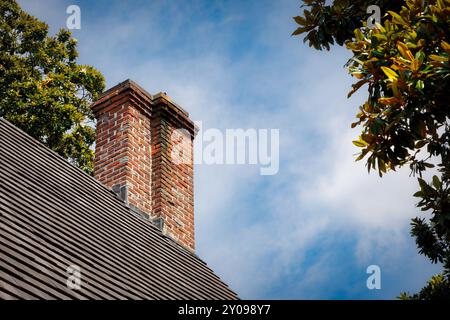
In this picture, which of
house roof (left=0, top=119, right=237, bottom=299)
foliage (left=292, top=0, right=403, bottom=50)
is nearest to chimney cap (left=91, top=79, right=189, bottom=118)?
house roof (left=0, top=119, right=237, bottom=299)

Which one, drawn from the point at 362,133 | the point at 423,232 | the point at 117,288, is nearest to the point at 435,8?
the point at 362,133

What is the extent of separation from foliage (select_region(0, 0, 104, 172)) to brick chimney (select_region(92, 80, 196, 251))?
9.73 m

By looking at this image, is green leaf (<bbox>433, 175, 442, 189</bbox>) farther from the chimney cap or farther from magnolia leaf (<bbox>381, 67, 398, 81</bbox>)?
the chimney cap

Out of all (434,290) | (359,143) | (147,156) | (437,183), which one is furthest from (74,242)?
(434,290)

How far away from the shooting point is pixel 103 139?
32.1 feet

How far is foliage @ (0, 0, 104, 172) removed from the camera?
19.2 meters

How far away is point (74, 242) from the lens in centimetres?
648

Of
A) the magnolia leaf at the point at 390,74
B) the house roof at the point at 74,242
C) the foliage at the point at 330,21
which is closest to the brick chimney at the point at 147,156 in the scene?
the house roof at the point at 74,242

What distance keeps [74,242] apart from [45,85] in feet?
49.2

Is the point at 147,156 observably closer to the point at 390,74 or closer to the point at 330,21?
the point at 330,21

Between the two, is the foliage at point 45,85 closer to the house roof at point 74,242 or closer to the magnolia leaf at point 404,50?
the house roof at point 74,242

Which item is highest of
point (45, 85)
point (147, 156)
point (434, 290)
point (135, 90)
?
point (45, 85)

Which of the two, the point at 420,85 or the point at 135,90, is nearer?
the point at 420,85

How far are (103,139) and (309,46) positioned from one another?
179 inches
